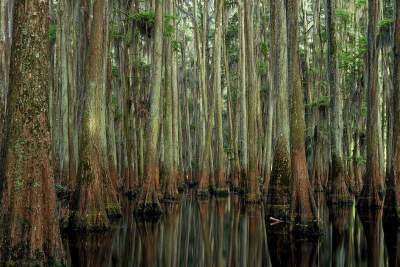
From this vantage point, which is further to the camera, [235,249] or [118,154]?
[118,154]

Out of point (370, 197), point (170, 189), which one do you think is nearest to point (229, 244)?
point (370, 197)

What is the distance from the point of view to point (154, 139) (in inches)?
467

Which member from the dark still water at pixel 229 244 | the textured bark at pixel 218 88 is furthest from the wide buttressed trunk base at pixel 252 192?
the textured bark at pixel 218 88

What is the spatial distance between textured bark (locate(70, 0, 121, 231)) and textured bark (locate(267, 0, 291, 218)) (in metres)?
3.23

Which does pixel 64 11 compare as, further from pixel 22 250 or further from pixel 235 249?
pixel 22 250

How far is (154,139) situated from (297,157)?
15.2 ft

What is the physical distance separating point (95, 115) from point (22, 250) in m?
4.85

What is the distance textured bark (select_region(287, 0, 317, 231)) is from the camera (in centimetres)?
804

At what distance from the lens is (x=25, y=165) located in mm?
4895

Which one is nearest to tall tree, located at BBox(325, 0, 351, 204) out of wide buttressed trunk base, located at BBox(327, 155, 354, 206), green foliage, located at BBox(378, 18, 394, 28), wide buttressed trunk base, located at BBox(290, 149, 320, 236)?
wide buttressed trunk base, located at BBox(327, 155, 354, 206)

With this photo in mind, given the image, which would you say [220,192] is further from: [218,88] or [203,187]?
[218,88]

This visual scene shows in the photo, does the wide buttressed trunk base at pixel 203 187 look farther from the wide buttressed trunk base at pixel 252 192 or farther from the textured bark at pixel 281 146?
the textured bark at pixel 281 146

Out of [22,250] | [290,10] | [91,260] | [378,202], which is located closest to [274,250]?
[91,260]

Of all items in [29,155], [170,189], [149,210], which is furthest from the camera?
[170,189]
